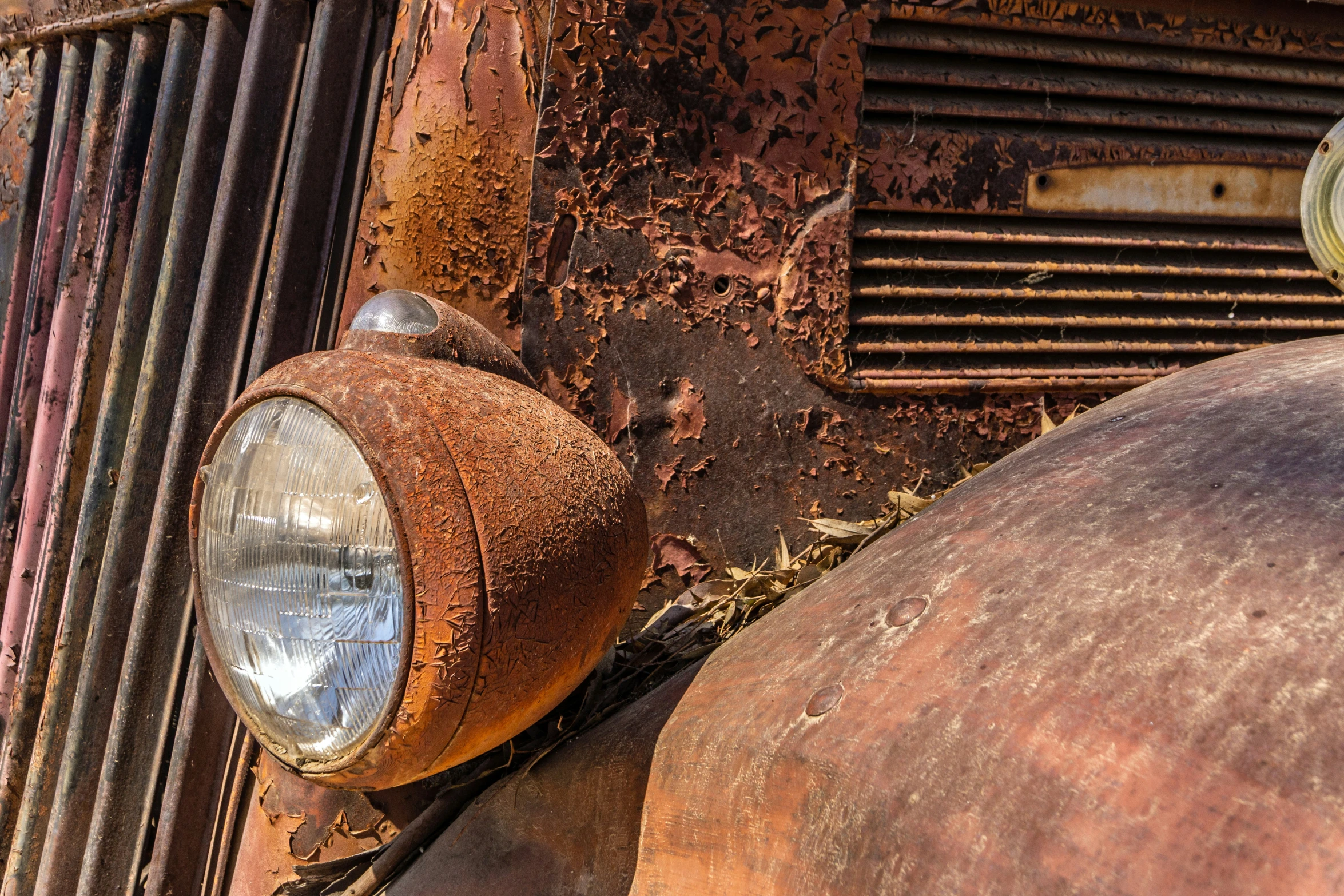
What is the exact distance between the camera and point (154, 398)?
1.43 m

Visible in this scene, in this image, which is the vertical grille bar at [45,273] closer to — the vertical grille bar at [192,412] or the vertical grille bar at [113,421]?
the vertical grille bar at [113,421]

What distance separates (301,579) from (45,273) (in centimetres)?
125

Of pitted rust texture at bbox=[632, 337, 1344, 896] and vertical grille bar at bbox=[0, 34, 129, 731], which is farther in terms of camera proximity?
vertical grille bar at bbox=[0, 34, 129, 731]

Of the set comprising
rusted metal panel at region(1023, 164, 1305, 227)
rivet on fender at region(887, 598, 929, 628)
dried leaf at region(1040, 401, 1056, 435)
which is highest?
rusted metal panel at region(1023, 164, 1305, 227)

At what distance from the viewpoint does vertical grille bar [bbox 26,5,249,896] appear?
1376 mm

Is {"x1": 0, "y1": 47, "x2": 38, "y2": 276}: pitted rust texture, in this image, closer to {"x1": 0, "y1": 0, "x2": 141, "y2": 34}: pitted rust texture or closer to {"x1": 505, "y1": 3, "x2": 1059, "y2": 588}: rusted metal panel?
{"x1": 0, "y1": 0, "x2": 141, "y2": 34}: pitted rust texture

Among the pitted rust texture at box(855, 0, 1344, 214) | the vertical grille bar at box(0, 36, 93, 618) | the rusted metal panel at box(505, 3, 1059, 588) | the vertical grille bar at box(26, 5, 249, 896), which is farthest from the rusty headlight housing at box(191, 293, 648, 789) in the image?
the vertical grille bar at box(0, 36, 93, 618)

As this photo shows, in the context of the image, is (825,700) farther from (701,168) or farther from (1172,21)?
(1172,21)

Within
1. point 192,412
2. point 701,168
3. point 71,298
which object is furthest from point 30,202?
point 701,168

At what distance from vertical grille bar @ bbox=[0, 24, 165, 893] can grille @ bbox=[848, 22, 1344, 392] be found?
3.71 feet

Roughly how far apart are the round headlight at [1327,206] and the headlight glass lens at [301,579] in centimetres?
113

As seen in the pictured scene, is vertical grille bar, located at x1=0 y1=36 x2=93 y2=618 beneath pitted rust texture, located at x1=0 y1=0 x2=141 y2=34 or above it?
beneath

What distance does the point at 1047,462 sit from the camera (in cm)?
102

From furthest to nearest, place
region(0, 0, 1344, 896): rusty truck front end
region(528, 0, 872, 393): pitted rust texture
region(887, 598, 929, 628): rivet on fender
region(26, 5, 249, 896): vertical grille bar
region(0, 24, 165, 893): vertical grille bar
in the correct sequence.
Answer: region(0, 24, 165, 893): vertical grille bar
region(26, 5, 249, 896): vertical grille bar
region(528, 0, 872, 393): pitted rust texture
region(887, 598, 929, 628): rivet on fender
region(0, 0, 1344, 896): rusty truck front end
